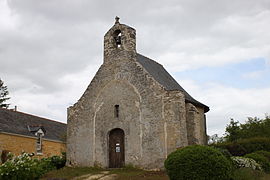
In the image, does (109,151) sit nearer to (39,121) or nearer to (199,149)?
(199,149)

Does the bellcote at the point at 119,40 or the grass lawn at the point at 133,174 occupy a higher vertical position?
the bellcote at the point at 119,40

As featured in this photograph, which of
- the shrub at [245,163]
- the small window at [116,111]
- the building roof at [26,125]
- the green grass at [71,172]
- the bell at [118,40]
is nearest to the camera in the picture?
the shrub at [245,163]

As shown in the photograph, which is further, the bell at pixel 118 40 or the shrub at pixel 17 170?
the bell at pixel 118 40

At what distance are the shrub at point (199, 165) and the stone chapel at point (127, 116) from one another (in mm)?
4678

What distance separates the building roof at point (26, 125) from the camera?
28155 millimetres

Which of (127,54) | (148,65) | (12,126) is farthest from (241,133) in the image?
(12,126)

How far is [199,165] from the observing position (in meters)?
13.1

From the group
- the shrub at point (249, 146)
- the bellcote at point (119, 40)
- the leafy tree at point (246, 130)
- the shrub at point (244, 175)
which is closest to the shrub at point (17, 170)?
the shrub at point (244, 175)

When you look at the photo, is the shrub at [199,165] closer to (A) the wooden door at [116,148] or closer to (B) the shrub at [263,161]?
(A) the wooden door at [116,148]

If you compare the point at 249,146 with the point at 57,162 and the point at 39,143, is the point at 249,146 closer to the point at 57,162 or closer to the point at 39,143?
the point at 57,162

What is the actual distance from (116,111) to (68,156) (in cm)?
449

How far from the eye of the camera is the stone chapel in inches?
742

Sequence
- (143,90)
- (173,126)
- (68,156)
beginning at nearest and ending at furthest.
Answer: (173,126), (143,90), (68,156)

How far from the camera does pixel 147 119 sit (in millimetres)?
19484
